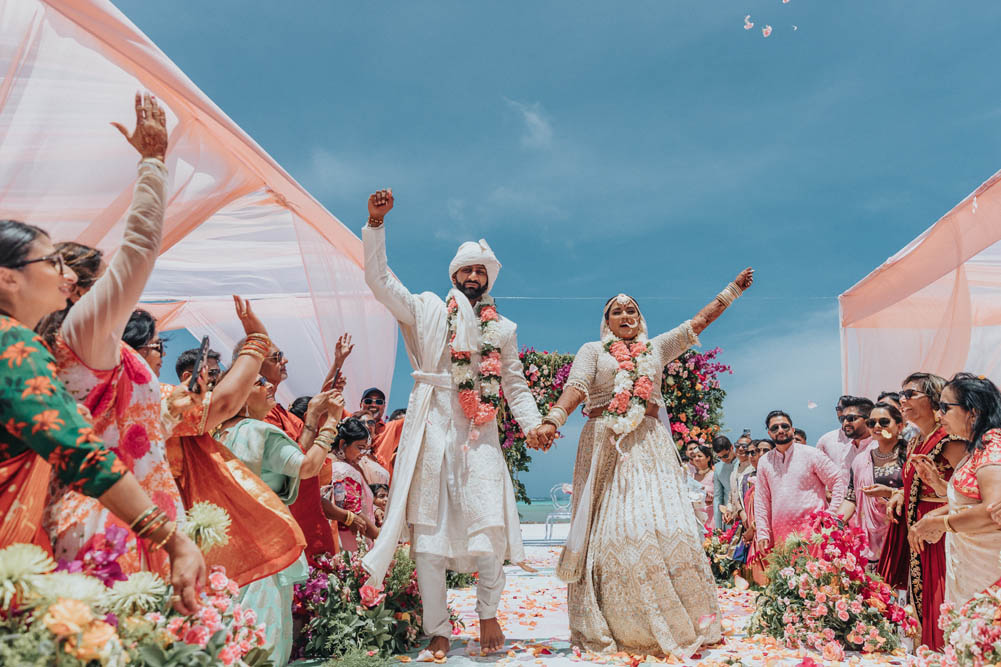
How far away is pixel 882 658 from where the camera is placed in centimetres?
488

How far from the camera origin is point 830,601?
204 inches

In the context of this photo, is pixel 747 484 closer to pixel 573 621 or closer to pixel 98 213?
pixel 573 621

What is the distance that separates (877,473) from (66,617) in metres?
6.08

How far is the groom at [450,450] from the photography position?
4.69m

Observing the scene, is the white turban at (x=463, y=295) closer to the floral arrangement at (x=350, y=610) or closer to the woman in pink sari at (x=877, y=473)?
the floral arrangement at (x=350, y=610)

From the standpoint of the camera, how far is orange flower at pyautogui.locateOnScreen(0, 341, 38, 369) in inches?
68.9

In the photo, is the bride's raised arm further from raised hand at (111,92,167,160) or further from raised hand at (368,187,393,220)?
raised hand at (111,92,167,160)

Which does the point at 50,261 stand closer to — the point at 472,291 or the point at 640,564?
the point at 472,291

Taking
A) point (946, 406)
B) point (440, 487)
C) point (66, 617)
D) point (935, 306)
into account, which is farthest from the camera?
point (935, 306)

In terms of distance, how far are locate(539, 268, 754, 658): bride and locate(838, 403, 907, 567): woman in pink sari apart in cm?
202

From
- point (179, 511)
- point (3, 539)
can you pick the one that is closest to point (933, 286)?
point (179, 511)

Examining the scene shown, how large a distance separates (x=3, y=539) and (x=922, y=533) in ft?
13.4

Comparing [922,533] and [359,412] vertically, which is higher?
[359,412]

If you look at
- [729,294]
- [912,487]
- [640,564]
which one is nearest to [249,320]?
[640,564]
